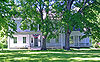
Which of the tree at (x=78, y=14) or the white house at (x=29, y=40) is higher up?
the tree at (x=78, y=14)

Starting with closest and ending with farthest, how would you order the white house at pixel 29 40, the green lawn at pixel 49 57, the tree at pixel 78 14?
the green lawn at pixel 49 57
the tree at pixel 78 14
the white house at pixel 29 40

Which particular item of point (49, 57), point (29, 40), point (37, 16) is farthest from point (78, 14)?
point (29, 40)

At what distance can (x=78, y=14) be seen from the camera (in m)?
28.1

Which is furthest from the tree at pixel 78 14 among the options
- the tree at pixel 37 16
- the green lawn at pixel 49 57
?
the green lawn at pixel 49 57

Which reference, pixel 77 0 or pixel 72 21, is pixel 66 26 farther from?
pixel 77 0

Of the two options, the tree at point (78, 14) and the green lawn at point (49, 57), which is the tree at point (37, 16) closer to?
the tree at point (78, 14)

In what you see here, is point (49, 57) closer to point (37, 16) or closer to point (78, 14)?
point (78, 14)

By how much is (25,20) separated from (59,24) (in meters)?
5.87

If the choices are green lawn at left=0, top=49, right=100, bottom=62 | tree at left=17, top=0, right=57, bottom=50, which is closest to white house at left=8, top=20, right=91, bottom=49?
tree at left=17, top=0, right=57, bottom=50

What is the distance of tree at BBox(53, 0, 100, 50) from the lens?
2761 cm

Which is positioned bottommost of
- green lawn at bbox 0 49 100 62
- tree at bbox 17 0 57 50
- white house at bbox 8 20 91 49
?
green lawn at bbox 0 49 100 62

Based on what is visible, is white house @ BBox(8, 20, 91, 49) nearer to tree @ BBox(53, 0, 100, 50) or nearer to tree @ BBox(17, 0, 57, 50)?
tree @ BBox(53, 0, 100, 50)

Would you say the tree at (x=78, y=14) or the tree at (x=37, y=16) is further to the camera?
the tree at (x=37, y=16)

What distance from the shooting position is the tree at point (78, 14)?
90.6ft
